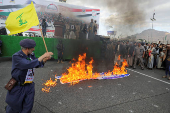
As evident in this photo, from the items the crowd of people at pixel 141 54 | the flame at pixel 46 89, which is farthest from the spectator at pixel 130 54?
the flame at pixel 46 89

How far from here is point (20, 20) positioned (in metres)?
2.72

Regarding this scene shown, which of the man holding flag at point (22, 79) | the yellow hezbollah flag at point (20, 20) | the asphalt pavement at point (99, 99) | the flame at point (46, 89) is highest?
the yellow hezbollah flag at point (20, 20)

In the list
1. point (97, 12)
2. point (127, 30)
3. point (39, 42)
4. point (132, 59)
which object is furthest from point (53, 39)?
point (97, 12)

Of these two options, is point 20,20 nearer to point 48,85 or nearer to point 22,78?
point 22,78

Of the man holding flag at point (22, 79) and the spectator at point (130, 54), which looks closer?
the man holding flag at point (22, 79)

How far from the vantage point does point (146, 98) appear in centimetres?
409

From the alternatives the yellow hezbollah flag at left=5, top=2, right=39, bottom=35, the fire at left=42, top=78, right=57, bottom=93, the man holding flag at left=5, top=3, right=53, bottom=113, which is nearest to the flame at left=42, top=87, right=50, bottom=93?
the fire at left=42, top=78, right=57, bottom=93

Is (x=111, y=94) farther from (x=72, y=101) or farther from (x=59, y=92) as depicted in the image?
(x=59, y=92)

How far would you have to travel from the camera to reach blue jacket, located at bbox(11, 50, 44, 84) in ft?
7.06

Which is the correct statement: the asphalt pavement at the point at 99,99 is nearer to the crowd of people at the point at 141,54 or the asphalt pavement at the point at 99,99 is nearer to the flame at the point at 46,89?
the flame at the point at 46,89

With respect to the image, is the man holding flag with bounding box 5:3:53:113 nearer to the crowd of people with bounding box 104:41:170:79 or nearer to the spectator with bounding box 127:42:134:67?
the crowd of people with bounding box 104:41:170:79

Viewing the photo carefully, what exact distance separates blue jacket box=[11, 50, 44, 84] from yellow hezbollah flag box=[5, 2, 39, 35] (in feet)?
2.35

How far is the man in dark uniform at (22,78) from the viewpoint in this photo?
7.14 ft

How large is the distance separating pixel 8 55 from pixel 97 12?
1350cm
